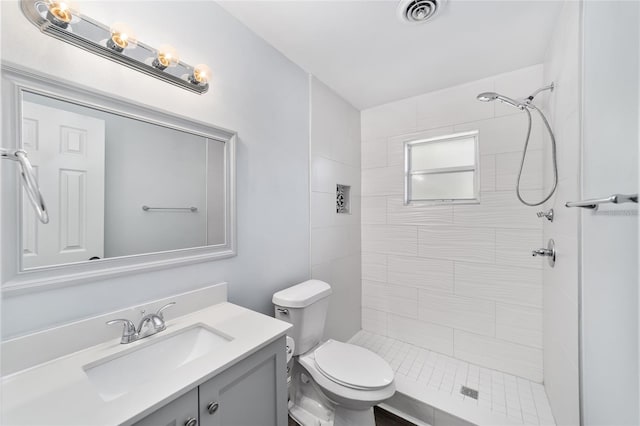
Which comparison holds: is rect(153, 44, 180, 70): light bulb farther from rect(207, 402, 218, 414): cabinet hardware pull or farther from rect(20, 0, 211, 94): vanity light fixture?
rect(207, 402, 218, 414): cabinet hardware pull

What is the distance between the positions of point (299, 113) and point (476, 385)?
7.81 ft

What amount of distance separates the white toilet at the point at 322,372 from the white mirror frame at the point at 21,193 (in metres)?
0.73

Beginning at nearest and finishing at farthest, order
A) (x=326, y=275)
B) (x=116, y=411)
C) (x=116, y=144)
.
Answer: (x=116, y=411)
(x=116, y=144)
(x=326, y=275)

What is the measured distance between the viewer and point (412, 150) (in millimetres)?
2484

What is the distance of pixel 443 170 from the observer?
2324mm

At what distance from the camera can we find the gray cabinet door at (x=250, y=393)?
2.69ft

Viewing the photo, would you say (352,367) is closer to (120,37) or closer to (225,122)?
(225,122)

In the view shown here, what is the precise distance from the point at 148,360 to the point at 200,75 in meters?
1.23

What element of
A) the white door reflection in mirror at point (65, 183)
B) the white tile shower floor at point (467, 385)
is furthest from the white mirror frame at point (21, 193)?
the white tile shower floor at point (467, 385)

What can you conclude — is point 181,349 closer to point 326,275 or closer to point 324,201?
point 326,275

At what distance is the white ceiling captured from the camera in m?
1.39

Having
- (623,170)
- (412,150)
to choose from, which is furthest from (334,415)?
(412,150)

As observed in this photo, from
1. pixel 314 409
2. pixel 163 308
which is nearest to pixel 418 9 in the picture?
pixel 163 308

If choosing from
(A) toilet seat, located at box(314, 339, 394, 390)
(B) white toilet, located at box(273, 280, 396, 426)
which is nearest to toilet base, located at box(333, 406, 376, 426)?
(B) white toilet, located at box(273, 280, 396, 426)
